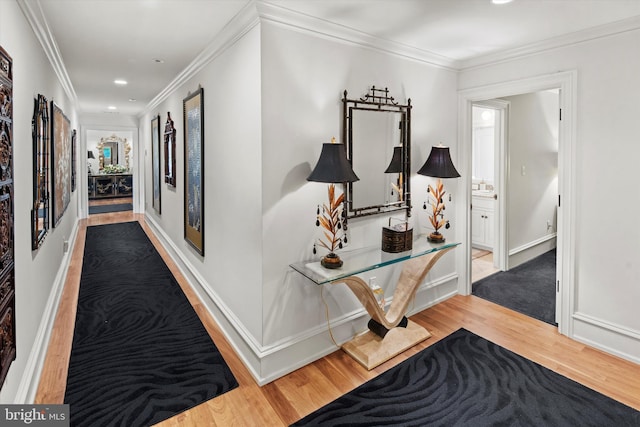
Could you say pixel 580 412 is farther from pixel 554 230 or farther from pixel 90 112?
pixel 90 112

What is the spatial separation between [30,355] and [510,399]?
9.66 feet

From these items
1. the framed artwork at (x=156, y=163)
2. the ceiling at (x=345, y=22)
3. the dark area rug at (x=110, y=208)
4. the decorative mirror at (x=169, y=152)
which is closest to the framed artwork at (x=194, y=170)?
the ceiling at (x=345, y=22)

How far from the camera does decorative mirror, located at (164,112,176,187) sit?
4492mm

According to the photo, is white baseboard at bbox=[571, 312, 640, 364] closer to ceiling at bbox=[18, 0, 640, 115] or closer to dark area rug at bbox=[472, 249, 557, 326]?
dark area rug at bbox=[472, 249, 557, 326]

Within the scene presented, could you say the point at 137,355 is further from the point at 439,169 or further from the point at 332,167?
the point at 439,169

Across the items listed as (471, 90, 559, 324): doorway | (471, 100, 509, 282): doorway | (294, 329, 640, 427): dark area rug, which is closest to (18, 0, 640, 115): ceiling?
(471, 100, 509, 282): doorway

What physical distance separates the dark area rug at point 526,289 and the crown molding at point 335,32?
2.43 m

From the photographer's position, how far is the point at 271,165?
7.45 feet

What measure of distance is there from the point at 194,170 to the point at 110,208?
24.5 ft

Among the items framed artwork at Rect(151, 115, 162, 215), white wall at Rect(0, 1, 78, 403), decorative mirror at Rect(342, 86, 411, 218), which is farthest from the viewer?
framed artwork at Rect(151, 115, 162, 215)

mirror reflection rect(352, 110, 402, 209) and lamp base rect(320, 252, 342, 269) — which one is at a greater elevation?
mirror reflection rect(352, 110, 402, 209)

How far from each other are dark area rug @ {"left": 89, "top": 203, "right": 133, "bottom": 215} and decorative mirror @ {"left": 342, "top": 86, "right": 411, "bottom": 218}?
8.52 metres

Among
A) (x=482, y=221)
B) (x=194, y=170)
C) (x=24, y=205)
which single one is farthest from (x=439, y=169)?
(x=24, y=205)

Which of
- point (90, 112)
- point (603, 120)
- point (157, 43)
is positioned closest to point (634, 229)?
point (603, 120)
